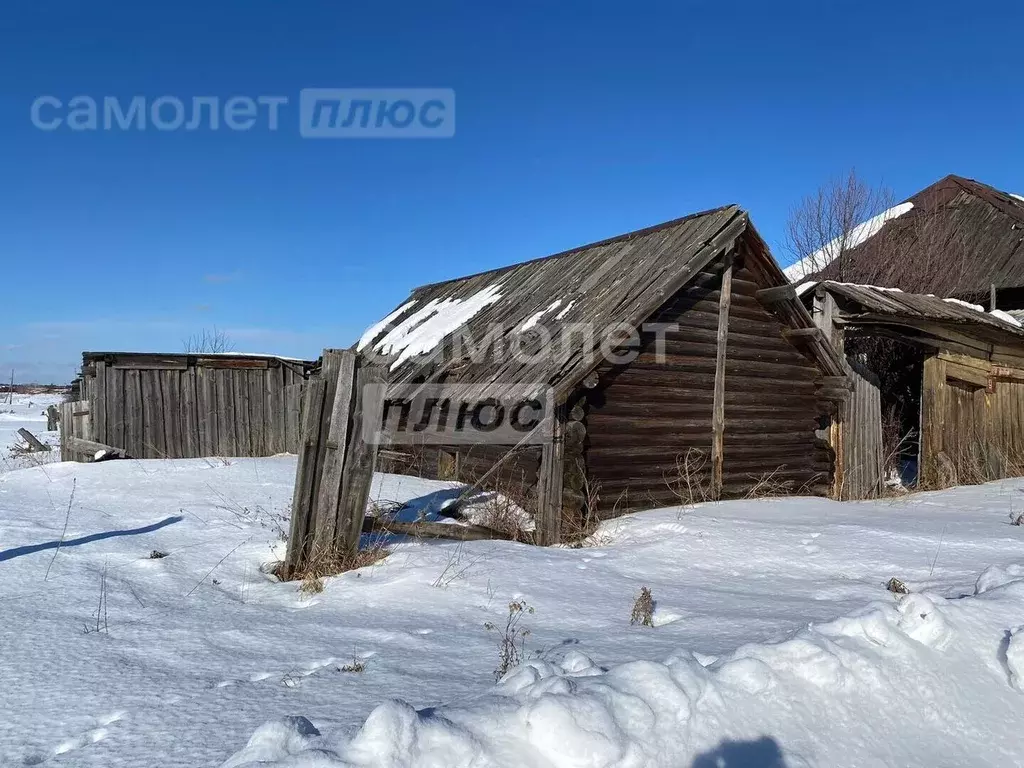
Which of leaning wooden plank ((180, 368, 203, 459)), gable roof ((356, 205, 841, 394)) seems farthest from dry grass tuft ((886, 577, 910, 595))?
leaning wooden plank ((180, 368, 203, 459))

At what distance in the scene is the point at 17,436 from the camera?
21.4m

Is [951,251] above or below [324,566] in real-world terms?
above

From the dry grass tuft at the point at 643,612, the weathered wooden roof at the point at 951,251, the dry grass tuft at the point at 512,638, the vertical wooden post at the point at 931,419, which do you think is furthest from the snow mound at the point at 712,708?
the weathered wooden roof at the point at 951,251

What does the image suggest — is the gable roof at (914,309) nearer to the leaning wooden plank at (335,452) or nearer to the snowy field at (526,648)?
the snowy field at (526,648)

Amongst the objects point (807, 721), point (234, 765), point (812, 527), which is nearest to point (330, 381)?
point (234, 765)

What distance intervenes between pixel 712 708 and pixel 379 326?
14.7m

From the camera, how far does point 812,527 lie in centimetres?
689

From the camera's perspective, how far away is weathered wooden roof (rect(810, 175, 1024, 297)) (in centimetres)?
1825

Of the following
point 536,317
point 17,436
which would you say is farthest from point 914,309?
point 17,436

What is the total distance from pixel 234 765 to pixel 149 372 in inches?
523

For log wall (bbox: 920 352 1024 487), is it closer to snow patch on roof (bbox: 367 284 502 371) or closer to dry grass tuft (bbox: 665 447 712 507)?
dry grass tuft (bbox: 665 447 712 507)

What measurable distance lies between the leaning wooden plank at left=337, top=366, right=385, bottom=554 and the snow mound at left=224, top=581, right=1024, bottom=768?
272 cm

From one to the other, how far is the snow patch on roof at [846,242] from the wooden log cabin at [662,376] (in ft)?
33.1

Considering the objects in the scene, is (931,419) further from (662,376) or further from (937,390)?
(662,376)
